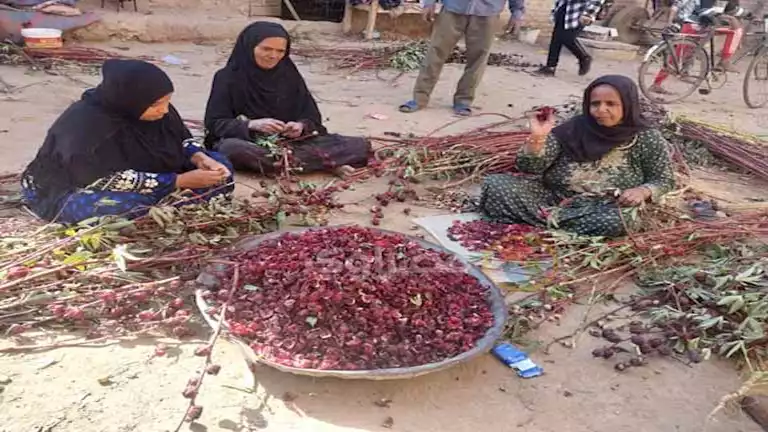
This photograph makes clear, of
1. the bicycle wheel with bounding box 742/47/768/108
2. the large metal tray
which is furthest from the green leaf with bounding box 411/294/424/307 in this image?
the bicycle wheel with bounding box 742/47/768/108

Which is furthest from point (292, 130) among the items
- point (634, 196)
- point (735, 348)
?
point (735, 348)

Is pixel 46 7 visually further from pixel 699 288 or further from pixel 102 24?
pixel 699 288

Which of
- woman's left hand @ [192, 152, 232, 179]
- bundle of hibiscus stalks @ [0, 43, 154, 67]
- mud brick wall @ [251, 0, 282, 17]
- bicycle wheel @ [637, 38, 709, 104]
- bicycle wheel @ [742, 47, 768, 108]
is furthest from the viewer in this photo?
mud brick wall @ [251, 0, 282, 17]

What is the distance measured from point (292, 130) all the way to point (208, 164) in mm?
Result: 784

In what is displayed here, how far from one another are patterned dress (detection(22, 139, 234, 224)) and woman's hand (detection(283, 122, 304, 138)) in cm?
88

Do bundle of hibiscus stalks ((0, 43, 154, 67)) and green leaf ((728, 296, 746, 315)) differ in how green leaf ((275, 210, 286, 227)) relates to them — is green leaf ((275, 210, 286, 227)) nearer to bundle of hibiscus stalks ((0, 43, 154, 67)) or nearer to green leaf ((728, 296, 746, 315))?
green leaf ((728, 296, 746, 315))

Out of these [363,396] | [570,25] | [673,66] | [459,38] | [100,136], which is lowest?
[363,396]

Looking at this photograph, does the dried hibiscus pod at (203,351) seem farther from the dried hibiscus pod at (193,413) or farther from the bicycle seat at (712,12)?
the bicycle seat at (712,12)

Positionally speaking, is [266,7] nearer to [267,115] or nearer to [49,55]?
[49,55]

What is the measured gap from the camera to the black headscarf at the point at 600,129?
2975mm

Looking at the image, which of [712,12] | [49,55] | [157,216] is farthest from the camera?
[712,12]

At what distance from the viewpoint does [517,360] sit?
2230 millimetres

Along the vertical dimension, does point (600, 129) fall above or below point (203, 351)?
above

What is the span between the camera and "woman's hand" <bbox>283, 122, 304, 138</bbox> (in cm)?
376
